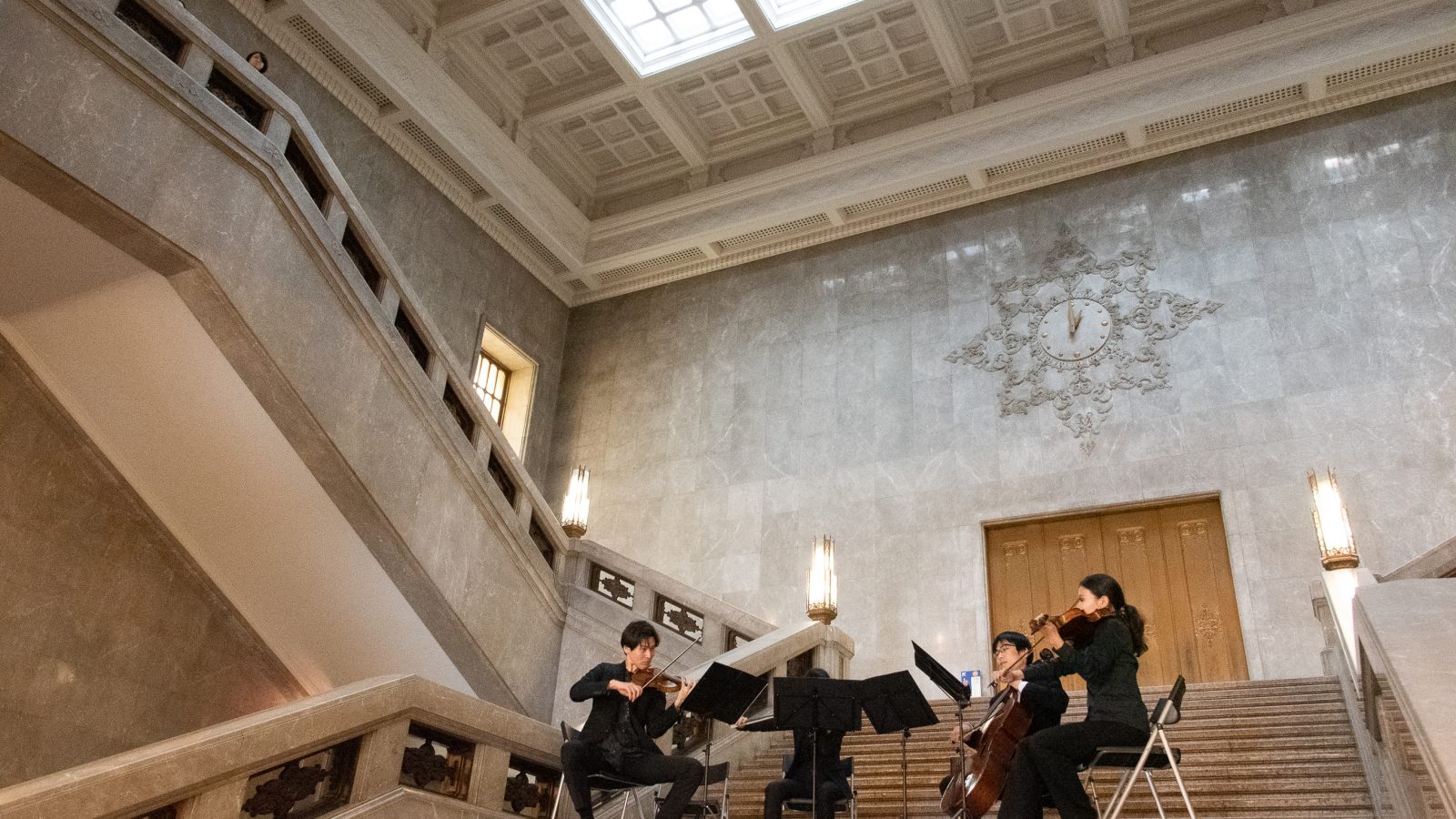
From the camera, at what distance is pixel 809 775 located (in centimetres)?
614

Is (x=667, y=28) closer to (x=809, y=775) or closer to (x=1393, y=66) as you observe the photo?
(x=1393, y=66)

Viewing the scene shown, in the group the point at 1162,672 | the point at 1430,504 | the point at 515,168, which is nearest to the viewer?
the point at 1430,504

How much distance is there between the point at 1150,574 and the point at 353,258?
856 centimetres

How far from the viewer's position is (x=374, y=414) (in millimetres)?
8133

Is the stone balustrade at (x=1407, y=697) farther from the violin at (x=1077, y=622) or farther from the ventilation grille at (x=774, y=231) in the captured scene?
the ventilation grille at (x=774, y=231)

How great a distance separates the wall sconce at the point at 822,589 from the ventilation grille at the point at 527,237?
23.2 feet

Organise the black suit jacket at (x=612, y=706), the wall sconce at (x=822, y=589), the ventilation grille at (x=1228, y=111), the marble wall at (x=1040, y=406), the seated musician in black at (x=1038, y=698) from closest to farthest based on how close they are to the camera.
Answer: the seated musician in black at (x=1038, y=698) < the black suit jacket at (x=612, y=706) < the wall sconce at (x=822, y=589) < the marble wall at (x=1040, y=406) < the ventilation grille at (x=1228, y=111)

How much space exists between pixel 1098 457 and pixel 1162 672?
2.37 metres

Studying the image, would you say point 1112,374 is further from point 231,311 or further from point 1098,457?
point 231,311

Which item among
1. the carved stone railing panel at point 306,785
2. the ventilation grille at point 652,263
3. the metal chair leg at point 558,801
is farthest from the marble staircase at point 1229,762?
the ventilation grille at point 652,263

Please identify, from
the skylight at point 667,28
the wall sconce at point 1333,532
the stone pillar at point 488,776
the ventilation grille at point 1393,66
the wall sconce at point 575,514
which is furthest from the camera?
the skylight at point 667,28


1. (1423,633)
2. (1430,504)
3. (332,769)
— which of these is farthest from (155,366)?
(1430,504)

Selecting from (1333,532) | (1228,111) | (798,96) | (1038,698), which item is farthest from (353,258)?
(1228,111)

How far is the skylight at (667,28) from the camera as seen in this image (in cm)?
1313
